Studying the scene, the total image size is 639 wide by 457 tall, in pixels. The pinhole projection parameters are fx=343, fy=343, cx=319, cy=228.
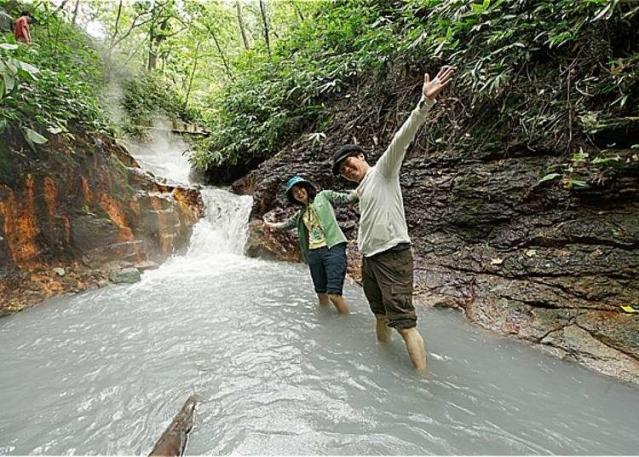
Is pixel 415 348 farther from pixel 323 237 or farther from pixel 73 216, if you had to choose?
pixel 73 216

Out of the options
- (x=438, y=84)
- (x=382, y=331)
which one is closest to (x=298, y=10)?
(x=438, y=84)

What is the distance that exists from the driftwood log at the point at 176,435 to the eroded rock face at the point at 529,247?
2.95 metres

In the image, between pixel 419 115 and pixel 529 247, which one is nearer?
pixel 419 115

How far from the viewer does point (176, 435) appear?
78.8 inches

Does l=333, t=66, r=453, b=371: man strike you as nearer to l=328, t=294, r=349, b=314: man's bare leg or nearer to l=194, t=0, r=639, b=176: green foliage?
l=328, t=294, r=349, b=314: man's bare leg

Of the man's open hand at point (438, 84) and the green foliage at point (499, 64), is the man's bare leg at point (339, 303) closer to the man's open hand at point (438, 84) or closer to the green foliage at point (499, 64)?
the man's open hand at point (438, 84)

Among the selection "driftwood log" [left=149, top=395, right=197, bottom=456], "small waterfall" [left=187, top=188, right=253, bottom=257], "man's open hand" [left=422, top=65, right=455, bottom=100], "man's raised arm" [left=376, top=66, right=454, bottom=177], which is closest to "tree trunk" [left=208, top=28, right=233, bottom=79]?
"small waterfall" [left=187, top=188, right=253, bottom=257]

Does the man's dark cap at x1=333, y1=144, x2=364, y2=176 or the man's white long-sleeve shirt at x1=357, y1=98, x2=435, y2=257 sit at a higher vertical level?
the man's dark cap at x1=333, y1=144, x2=364, y2=176

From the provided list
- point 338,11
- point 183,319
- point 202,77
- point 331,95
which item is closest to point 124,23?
point 202,77

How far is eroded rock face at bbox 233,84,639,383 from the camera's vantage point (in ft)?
10.0

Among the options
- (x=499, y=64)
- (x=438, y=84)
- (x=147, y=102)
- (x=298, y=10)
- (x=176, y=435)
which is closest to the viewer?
(x=176, y=435)

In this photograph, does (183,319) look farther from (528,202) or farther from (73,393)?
(528,202)

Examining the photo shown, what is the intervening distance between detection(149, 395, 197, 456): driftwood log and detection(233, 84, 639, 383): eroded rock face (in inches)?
116

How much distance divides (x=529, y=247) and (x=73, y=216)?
6751 millimetres
